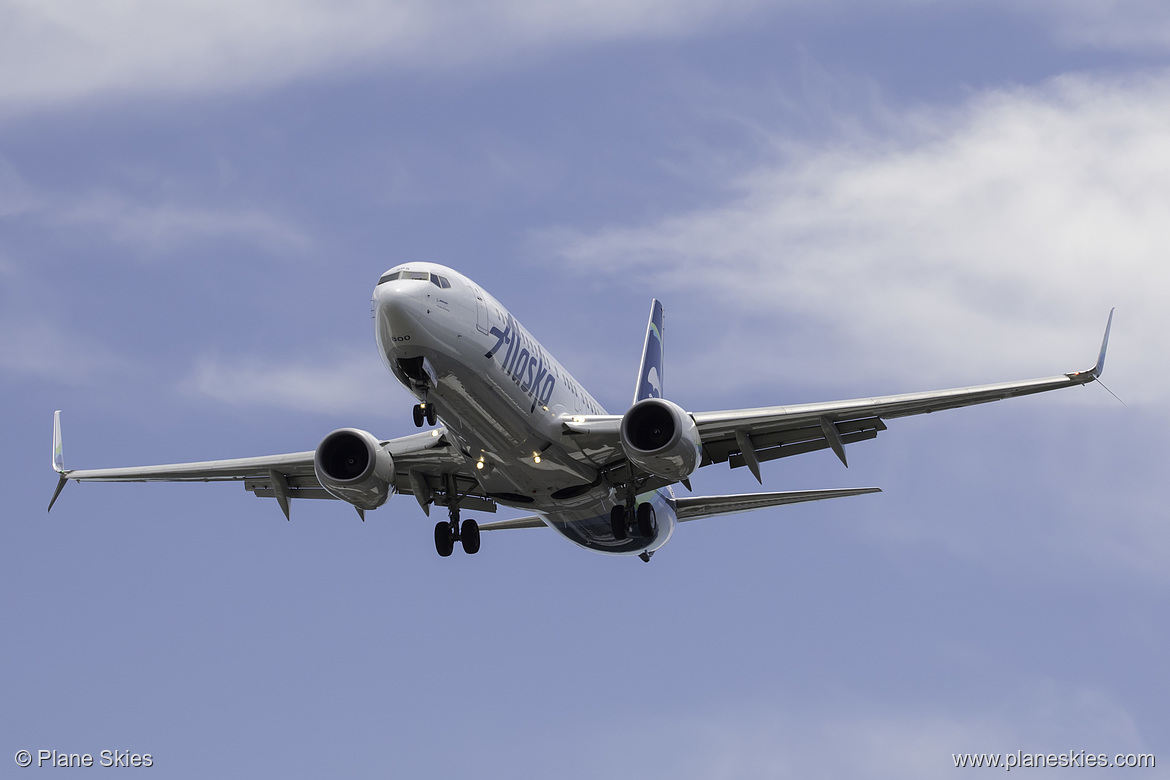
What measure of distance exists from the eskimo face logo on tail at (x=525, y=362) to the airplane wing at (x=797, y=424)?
Result: 1125 mm

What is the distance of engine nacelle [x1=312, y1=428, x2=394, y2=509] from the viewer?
30531 mm

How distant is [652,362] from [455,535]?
1176cm

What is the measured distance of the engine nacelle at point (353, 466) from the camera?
100ft

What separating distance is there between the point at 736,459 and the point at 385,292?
33.6 ft

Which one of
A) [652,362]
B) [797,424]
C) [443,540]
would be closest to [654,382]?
[652,362]

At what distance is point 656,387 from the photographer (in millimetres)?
42219

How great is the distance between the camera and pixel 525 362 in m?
28.5

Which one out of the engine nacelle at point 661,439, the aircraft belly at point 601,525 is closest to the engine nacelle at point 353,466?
the aircraft belly at point 601,525

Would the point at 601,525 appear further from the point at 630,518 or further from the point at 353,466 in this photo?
the point at 353,466

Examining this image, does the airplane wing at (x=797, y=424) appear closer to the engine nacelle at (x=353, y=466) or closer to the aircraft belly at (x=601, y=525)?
the aircraft belly at (x=601, y=525)

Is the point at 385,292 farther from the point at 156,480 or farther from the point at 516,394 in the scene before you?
the point at 156,480

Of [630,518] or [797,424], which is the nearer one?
[797,424]

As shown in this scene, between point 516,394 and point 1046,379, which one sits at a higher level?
point 1046,379

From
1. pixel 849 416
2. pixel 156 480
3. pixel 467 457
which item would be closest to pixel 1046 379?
pixel 849 416
